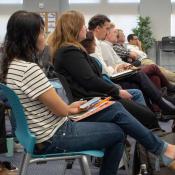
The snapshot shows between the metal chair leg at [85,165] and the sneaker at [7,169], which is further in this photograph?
Answer: the sneaker at [7,169]

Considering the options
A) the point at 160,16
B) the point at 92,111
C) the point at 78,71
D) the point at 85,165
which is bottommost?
the point at 85,165

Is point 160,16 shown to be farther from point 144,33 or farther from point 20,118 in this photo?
point 20,118

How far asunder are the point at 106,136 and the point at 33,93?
0.39 metres

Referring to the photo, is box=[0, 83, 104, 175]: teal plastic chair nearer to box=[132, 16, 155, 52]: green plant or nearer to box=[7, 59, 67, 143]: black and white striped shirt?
box=[7, 59, 67, 143]: black and white striped shirt

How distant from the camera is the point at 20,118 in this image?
151 centimetres

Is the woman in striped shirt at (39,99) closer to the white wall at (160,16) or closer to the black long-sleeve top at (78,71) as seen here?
the black long-sleeve top at (78,71)

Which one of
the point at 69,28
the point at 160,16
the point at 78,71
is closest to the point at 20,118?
the point at 78,71

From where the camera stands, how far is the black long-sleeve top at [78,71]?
2.11m

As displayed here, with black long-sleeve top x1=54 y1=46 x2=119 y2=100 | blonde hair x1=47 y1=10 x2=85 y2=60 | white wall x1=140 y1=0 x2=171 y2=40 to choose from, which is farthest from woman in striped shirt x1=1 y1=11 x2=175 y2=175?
white wall x1=140 y1=0 x2=171 y2=40

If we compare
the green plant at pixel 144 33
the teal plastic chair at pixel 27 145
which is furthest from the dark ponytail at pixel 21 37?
the green plant at pixel 144 33

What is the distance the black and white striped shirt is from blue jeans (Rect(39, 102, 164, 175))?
2.0 inches

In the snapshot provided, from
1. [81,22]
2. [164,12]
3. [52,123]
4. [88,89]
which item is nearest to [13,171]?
[88,89]

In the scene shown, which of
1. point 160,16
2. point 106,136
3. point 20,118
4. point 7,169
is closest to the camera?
point 20,118

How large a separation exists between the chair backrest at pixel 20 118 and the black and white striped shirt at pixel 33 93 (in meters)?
0.05
